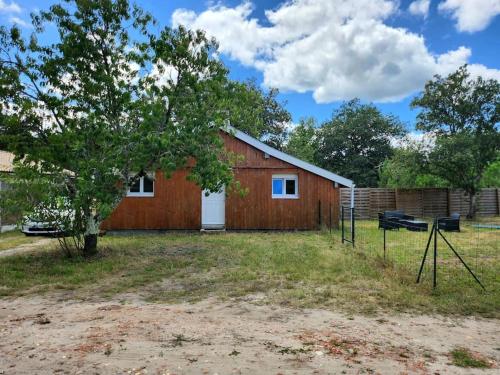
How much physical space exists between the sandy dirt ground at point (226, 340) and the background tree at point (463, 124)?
1626 centimetres

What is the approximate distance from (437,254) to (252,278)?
5264mm

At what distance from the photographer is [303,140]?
38031 millimetres

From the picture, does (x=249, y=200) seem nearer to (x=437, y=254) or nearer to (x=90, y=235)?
(x=90, y=235)

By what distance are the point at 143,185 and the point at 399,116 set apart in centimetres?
3099

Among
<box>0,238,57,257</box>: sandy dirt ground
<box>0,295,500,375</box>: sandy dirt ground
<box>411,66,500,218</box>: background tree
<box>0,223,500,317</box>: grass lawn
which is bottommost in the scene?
<box>0,295,500,375</box>: sandy dirt ground

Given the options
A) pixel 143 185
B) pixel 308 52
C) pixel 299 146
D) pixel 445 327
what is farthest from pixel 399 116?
pixel 445 327

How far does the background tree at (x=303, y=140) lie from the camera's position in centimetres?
3476

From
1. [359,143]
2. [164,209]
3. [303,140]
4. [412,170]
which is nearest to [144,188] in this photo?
[164,209]

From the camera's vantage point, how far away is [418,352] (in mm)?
3811

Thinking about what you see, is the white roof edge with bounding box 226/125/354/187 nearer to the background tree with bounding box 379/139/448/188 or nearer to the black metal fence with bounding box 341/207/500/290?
the black metal fence with bounding box 341/207/500/290

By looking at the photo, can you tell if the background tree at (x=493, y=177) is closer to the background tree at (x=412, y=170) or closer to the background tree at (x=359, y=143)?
the background tree at (x=412, y=170)

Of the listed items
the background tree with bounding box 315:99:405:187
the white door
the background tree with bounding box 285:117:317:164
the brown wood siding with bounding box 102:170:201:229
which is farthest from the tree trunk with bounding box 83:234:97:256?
the background tree with bounding box 315:99:405:187

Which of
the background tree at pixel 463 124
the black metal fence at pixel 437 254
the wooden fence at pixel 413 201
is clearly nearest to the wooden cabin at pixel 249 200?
the black metal fence at pixel 437 254

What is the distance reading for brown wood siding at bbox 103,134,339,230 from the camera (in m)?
14.9
